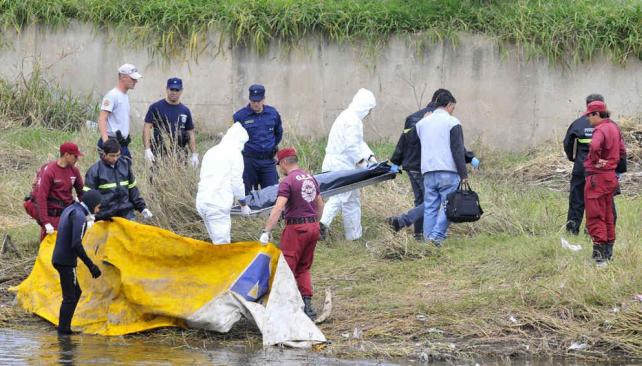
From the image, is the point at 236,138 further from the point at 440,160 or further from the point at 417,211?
the point at 417,211

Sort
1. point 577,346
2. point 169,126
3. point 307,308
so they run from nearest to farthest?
point 577,346
point 307,308
point 169,126

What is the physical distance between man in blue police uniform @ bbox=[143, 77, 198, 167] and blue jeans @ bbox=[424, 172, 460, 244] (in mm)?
2955

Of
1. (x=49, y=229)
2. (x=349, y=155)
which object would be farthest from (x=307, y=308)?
(x=349, y=155)

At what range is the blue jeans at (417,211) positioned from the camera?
12938 millimetres

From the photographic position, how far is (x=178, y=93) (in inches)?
541

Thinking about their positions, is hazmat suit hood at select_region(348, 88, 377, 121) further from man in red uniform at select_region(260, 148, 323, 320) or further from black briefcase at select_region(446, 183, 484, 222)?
man in red uniform at select_region(260, 148, 323, 320)

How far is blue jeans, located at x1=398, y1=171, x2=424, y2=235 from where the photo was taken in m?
12.9

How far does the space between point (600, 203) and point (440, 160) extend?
6.40ft

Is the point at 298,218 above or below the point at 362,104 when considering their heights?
below

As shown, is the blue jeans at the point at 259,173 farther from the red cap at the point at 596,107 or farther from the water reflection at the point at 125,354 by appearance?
the red cap at the point at 596,107

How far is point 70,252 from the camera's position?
405 inches

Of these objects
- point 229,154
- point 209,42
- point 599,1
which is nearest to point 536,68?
point 599,1

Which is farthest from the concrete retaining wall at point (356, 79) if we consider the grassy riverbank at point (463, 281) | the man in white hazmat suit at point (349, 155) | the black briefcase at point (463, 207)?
the black briefcase at point (463, 207)

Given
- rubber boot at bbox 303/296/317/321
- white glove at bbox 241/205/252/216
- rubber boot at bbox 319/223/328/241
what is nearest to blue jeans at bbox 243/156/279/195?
rubber boot at bbox 319/223/328/241
